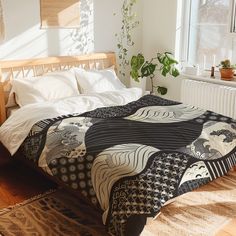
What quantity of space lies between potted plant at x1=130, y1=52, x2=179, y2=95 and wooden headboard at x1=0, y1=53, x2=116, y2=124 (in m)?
0.27

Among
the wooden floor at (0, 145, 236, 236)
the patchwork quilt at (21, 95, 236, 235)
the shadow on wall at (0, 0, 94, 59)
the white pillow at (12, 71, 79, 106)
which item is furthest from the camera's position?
the shadow on wall at (0, 0, 94, 59)

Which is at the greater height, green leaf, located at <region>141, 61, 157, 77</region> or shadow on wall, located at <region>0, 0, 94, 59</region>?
shadow on wall, located at <region>0, 0, 94, 59</region>

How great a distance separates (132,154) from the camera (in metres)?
2.09

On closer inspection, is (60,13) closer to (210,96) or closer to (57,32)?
(57,32)

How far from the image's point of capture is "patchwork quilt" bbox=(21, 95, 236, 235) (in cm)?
189

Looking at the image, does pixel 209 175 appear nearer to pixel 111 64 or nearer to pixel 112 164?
pixel 112 164

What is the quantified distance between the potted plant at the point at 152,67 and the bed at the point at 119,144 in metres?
0.70

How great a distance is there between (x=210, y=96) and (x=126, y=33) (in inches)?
52.1

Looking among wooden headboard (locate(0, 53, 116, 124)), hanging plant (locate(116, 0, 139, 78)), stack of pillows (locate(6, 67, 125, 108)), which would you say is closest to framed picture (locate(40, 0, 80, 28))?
wooden headboard (locate(0, 53, 116, 124))

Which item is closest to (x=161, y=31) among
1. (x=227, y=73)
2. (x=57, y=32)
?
(x=227, y=73)

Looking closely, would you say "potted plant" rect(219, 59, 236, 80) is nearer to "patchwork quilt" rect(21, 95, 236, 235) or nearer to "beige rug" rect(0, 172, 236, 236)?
"patchwork quilt" rect(21, 95, 236, 235)

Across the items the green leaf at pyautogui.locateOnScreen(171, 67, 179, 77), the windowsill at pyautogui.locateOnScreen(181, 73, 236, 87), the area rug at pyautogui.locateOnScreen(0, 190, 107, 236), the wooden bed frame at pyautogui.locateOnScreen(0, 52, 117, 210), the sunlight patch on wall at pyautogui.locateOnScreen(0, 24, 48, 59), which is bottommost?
the area rug at pyautogui.locateOnScreen(0, 190, 107, 236)

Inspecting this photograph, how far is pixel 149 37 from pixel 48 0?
1478mm

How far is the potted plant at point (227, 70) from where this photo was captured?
3682 mm
